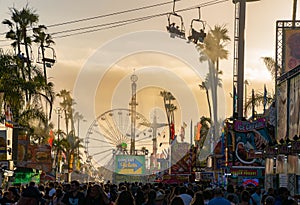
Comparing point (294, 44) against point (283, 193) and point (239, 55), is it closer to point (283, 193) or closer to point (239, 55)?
point (239, 55)

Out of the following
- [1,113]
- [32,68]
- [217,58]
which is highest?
[217,58]

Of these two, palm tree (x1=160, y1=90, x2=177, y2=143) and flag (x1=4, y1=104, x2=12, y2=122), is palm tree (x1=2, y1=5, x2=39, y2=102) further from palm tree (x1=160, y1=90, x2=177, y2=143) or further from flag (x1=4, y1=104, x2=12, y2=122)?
palm tree (x1=160, y1=90, x2=177, y2=143)

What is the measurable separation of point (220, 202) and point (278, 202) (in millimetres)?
2139

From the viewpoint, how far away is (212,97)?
74875mm

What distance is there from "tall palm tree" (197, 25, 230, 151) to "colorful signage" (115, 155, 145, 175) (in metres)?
13.2

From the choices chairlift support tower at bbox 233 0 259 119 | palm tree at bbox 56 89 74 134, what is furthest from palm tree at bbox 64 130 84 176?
chairlift support tower at bbox 233 0 259 119

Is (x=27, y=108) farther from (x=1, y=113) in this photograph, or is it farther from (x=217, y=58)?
(x=217, y=58)

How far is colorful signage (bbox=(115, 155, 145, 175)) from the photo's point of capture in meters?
83.6

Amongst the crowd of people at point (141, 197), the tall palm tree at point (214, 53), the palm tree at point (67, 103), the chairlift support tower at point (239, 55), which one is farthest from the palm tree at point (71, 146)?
the crowd of people at point (141, 197)

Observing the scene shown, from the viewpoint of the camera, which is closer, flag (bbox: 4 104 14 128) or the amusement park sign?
the amusement park sign

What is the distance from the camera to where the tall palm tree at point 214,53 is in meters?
71.4

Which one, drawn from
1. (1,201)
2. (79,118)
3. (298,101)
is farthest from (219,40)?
(79,118)

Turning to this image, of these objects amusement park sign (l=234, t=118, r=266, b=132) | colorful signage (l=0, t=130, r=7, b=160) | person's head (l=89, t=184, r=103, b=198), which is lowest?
person's head (l=89, t=184, r=103, b=198)

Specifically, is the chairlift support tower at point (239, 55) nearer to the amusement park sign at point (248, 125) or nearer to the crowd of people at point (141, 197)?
the amusement park sign at point (248, 125)
